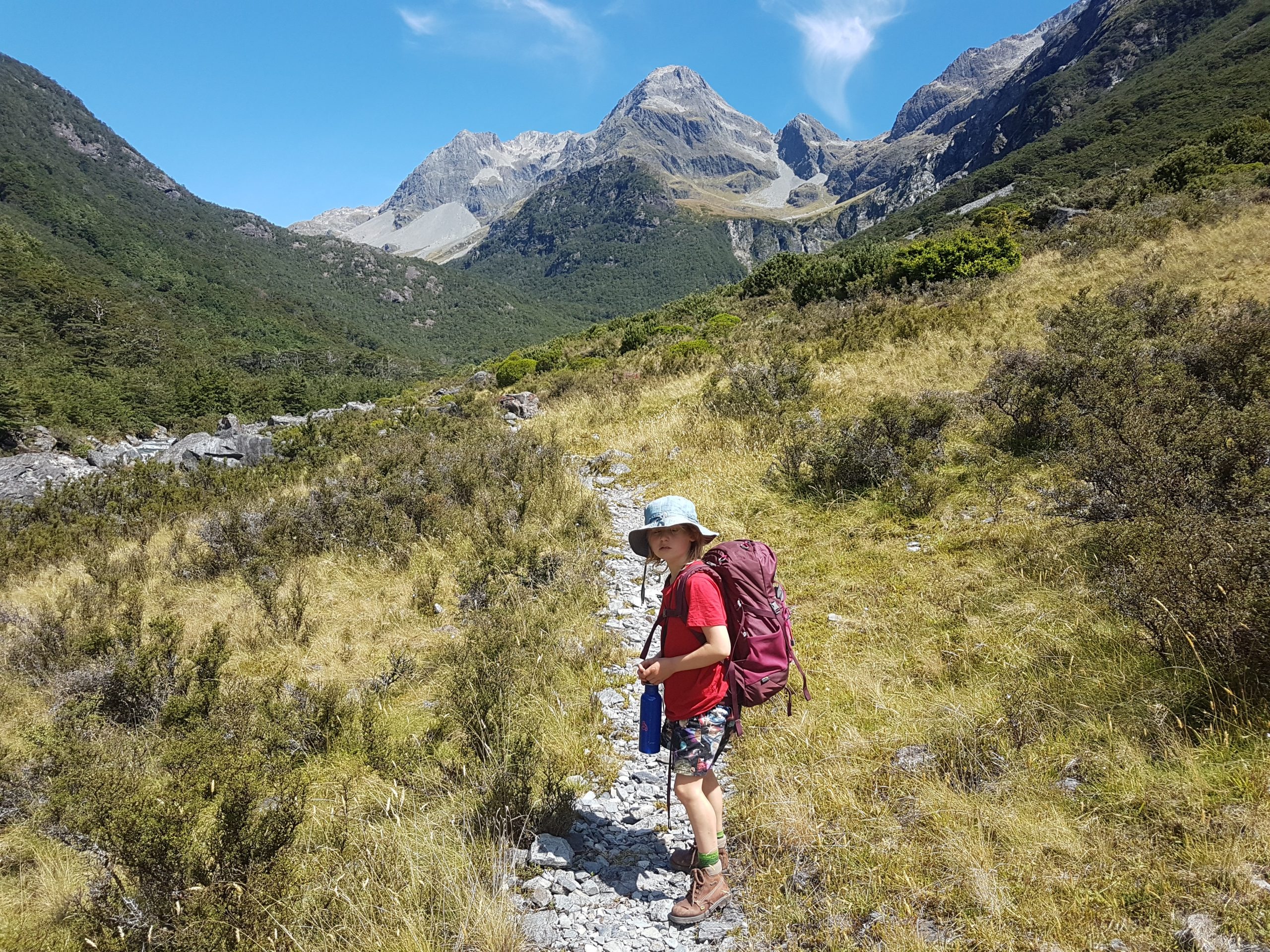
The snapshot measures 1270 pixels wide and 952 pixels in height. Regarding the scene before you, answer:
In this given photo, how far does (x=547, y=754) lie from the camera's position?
3908 mm

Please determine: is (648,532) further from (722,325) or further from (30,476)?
(30,476)

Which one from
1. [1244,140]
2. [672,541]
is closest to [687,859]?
[672,541]

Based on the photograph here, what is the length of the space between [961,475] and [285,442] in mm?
15250

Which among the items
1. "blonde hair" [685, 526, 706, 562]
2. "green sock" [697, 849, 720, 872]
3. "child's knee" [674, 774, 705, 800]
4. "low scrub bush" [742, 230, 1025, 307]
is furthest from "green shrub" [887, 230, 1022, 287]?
"green sock" [697, 849, 720, 872]

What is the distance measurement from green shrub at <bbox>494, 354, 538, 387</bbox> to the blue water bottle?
70.8 ft

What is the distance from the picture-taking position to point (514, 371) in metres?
24.1

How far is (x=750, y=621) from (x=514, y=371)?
22647 mm

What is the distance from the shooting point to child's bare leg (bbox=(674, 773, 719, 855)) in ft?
8.99

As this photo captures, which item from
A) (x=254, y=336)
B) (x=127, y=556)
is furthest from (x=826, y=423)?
(x=254, y=336)

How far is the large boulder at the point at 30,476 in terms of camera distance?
1308 cm

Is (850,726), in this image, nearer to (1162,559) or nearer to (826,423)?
(1162,559)

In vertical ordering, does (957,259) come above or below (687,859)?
above

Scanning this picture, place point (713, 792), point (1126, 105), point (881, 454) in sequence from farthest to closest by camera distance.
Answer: point (1126, 105)
point (881, 454)
point (713, 792)

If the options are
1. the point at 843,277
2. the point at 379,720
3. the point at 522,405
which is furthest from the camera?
the point at 843,277
